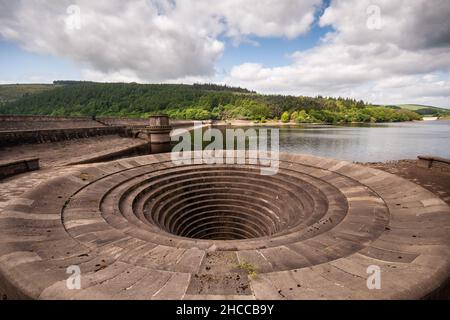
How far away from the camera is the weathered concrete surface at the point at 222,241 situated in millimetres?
3891

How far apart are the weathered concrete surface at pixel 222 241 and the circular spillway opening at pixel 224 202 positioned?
2.9 inches

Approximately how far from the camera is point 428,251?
4914 millimetres

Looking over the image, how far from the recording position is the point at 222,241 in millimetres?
6605

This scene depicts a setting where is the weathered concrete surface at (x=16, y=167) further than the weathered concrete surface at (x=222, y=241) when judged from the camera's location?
Yes

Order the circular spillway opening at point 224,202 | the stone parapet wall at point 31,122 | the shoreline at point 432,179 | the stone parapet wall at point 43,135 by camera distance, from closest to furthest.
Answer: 1. the circular spillway opening at point 224,202
2. the shoreline at point 432,179
3. the stone parapet wall at point 43,135
4. the stone parapet wall at point 31,122

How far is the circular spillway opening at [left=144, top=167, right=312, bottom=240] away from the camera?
10922mm

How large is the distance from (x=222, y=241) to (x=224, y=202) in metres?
6.54

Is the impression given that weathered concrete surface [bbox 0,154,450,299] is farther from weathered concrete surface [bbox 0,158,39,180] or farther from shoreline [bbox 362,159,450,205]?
shoreline [bbox 362,159,450,205]

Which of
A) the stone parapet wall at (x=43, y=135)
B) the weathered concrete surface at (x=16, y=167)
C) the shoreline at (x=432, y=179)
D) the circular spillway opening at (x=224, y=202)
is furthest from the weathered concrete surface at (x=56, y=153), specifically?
the shoreline at (x=432, y=179)

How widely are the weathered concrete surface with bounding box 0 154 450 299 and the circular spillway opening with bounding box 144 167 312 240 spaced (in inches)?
2.9

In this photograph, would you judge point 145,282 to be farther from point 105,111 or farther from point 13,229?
point 105,111

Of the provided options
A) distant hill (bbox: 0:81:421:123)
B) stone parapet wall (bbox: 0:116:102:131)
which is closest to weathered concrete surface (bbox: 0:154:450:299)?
stone parapet wall (bbox: 0:116:102:131)

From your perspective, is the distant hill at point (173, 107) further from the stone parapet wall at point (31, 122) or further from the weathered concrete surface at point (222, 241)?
the weathered concrete surface at point (222, 241)
